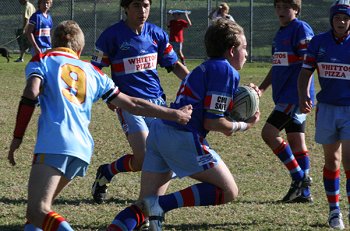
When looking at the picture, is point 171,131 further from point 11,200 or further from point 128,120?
point 11,200

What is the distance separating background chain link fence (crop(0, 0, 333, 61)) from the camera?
32.3m

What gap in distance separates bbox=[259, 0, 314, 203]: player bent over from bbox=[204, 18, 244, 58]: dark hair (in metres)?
2.32

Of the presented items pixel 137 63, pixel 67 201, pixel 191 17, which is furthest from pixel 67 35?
pixel 191 17

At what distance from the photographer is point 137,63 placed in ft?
25.1

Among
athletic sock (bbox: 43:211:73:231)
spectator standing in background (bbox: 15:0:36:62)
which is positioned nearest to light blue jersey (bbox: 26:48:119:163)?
athletic sock (bbox: 43:211:73:231)

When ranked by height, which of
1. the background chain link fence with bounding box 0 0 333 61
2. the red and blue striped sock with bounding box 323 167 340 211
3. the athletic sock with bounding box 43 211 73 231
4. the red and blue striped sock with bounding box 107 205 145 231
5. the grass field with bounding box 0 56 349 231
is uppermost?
the athletic sock with bounding box 43 211 73 231

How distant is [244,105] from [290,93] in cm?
218

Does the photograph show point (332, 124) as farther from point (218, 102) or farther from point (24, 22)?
point (24, 22)

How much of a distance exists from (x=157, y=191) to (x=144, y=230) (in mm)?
804

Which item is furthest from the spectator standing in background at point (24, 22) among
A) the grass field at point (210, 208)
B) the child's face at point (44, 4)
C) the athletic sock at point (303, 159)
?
the athletic sock at point (303, 159)

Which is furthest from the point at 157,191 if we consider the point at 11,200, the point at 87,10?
the point at 87,10

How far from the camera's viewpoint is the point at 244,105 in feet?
19.5

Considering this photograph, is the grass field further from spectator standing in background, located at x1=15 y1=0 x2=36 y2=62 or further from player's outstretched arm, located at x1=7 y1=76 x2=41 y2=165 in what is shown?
spectator standing in background, located at x1=15 y1=0 x2=36 y2=62

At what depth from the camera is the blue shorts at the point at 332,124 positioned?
22.2 ft
